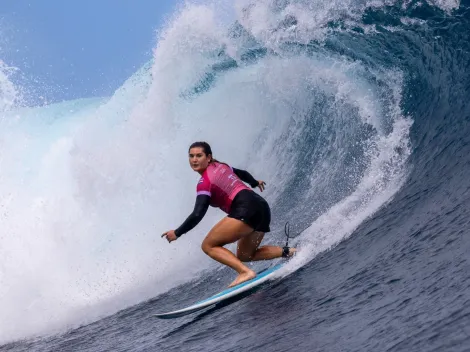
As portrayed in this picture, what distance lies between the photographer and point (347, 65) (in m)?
10.3

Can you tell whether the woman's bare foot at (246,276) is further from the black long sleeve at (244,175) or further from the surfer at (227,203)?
the black long sleeve at (244,175)

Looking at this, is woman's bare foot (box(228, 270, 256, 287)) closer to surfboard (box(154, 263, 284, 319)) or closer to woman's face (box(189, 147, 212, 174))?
surfboard (box(154, 263, 284, 319))

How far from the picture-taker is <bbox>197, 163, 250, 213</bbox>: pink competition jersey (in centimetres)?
530

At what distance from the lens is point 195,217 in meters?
5.13

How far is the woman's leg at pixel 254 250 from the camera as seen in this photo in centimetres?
562

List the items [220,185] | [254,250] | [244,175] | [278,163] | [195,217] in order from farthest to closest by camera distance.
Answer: [278,163]
[244,175]
[254,250]
[220,185]
[195,217]

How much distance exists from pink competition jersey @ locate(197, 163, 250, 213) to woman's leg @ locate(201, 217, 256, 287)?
0.16 meters

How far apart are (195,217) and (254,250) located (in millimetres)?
835

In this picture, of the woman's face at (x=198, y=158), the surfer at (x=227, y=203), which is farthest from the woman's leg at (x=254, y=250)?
the woman's face at (x=198, y=158)

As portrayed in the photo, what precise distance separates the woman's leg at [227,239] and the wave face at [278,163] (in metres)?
0.45

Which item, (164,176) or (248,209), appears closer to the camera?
(248,209)

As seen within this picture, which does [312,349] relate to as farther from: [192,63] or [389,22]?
[192,63]


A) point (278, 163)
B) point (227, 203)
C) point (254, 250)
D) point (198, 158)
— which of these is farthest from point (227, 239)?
point (278, 163)

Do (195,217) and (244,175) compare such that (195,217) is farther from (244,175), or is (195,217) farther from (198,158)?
(244,175)
